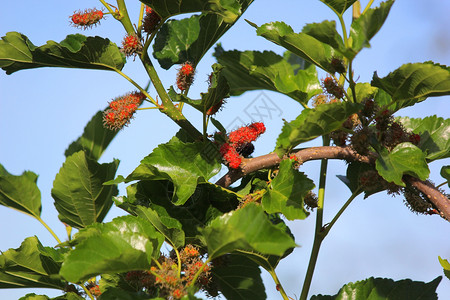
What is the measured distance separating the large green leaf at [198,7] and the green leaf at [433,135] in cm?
69

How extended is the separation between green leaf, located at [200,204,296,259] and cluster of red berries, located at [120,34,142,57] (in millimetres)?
595

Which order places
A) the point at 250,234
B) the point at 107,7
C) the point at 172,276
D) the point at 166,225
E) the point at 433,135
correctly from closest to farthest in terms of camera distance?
the point at 250,234, the point at 172,276, the point at 166,225, the point at 107,7, the point at 433,135

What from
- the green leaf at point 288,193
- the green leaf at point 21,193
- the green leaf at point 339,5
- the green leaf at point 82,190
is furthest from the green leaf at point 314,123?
the green leaf at point 21,193

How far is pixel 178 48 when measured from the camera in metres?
1.72

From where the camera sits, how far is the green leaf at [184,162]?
4.60ft

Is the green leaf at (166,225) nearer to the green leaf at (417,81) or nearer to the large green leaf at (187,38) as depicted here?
the large green leaf at (187,38)

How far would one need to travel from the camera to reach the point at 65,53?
1.49m

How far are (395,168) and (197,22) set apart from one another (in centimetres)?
83

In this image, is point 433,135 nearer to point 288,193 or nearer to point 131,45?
point 288,193

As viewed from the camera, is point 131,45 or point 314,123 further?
point 131,45

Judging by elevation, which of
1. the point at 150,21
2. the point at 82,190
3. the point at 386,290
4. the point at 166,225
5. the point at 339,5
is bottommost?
the point at 386,290

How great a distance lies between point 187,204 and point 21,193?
664 mm

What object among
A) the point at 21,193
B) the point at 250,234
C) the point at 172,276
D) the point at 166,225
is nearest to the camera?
the point at 250,234

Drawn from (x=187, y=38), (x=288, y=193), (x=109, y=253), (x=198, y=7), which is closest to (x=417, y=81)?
(x=288, y=193)
